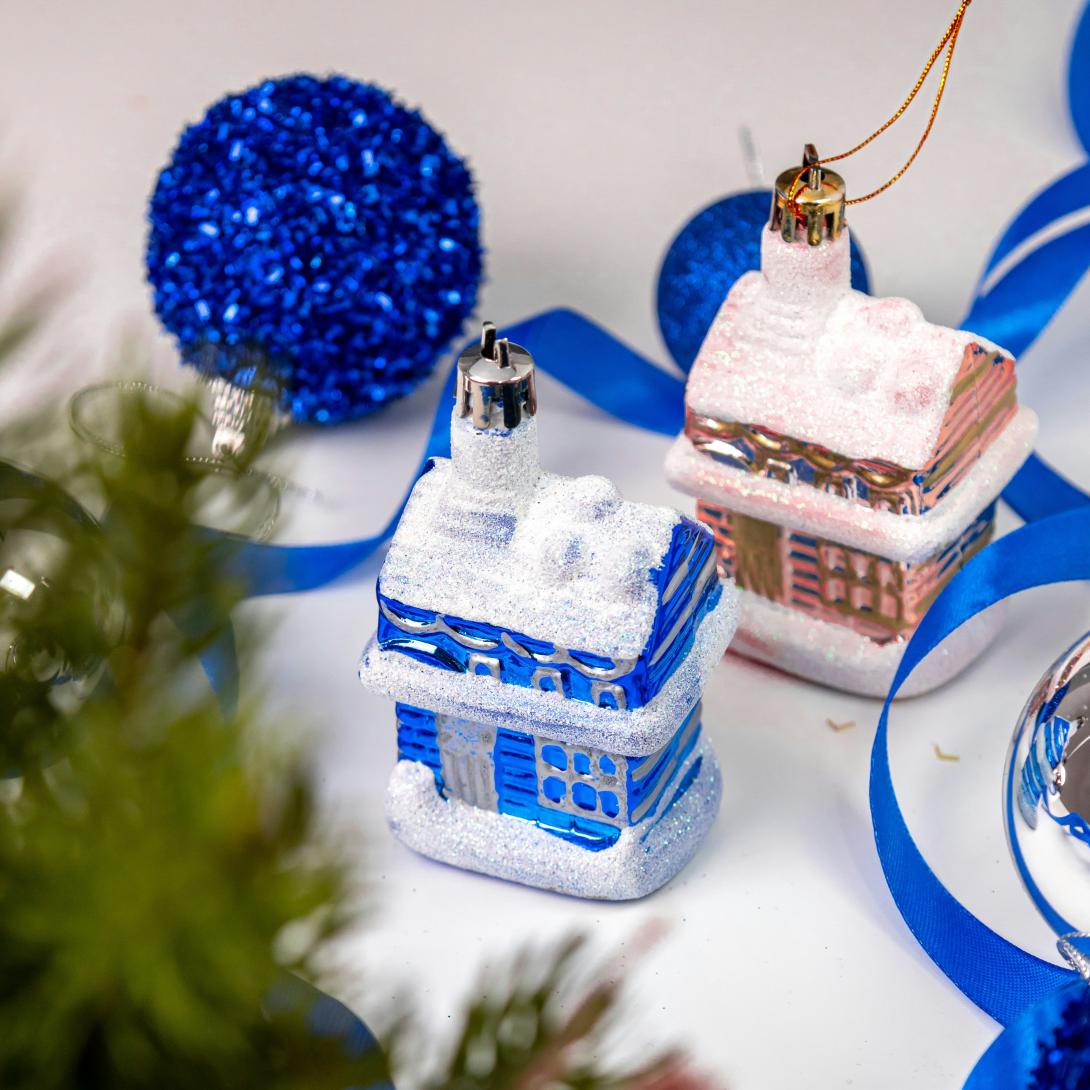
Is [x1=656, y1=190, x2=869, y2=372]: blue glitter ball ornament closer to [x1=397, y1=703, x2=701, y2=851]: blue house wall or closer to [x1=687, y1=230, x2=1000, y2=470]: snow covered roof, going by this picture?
[x1=687, y1=230, x2=1000, y2=470]: snow covered roof

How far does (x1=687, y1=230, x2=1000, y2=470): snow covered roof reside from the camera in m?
1.28

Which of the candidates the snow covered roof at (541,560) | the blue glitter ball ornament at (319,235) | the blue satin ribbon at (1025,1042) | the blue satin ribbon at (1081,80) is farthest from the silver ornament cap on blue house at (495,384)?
the blue satin ribbon at (1081,80)

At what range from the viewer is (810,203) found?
1.30 m

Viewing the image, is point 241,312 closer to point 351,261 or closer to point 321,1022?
point 351,261

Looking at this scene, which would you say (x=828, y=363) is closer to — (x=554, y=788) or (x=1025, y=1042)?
(x=554, y=788)

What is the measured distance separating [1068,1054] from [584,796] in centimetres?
36

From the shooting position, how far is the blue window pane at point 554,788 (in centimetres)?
123

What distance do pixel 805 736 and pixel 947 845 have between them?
15cm

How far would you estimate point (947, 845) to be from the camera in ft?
4.28

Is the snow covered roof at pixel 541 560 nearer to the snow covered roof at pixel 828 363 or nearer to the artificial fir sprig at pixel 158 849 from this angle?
the snow covered roof at pixel 828 363

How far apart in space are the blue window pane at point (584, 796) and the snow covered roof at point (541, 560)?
0.43ft

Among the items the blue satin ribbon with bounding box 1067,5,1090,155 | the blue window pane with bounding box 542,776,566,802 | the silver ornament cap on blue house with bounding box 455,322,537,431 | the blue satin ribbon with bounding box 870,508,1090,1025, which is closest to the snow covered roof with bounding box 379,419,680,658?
the silver ornament cap on blue house with bounding box 455,322,537,431

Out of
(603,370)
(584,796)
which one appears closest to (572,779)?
(584,796)

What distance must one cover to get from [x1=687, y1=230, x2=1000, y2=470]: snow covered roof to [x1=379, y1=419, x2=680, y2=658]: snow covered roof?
0.62ft
